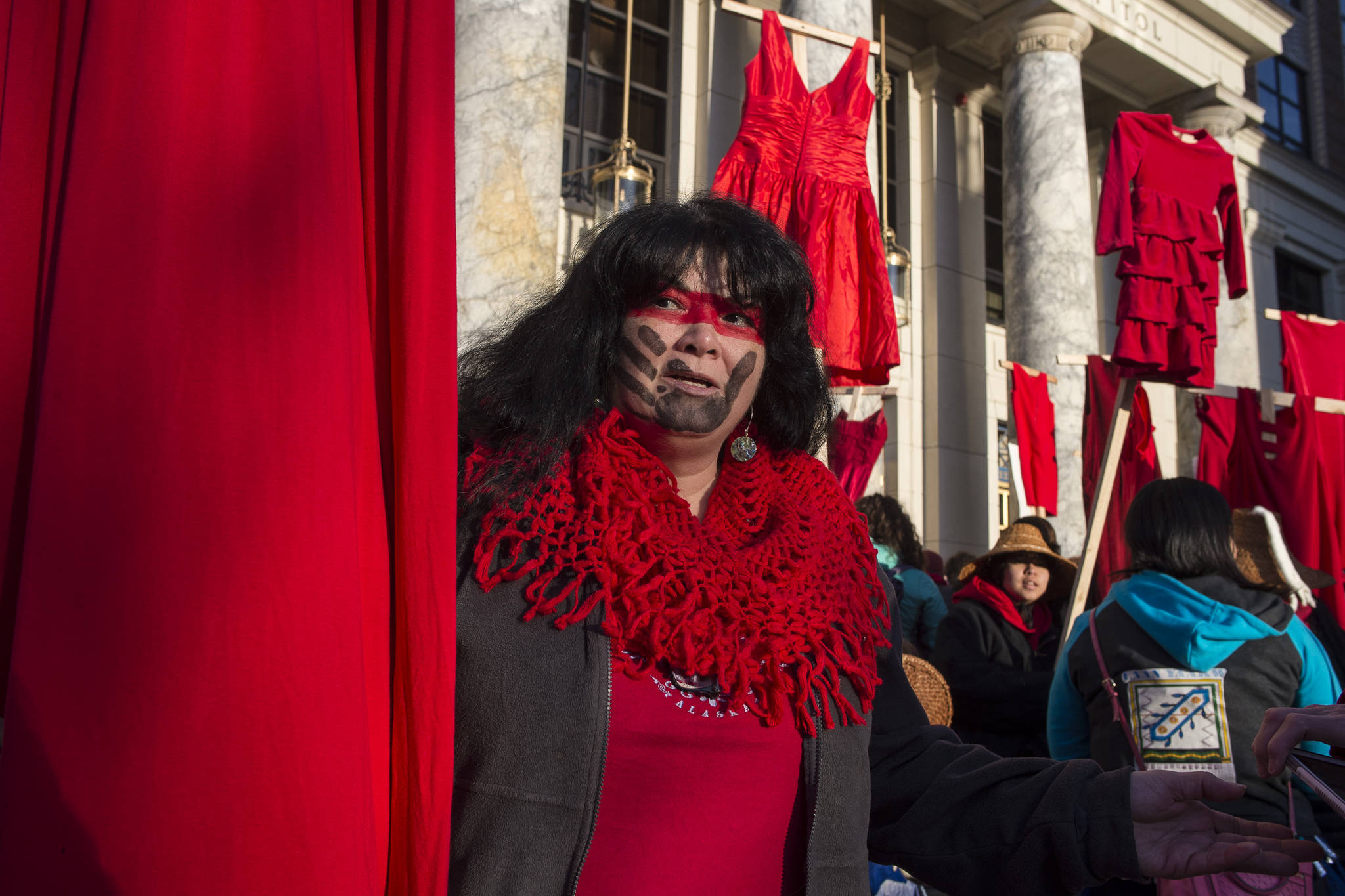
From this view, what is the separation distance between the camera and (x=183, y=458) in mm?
881

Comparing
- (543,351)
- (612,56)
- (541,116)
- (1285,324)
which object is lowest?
(543,351)

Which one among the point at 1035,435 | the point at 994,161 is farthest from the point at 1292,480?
the point at 994,161

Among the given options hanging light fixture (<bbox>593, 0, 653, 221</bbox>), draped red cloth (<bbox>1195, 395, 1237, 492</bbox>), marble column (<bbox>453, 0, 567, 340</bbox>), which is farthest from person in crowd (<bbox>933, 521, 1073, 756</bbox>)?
hanging light fixture (<bbox>593, 0, 653, 221</bbox>)

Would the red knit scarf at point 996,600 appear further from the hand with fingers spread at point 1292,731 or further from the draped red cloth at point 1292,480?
Answer: the hand with fingers spread at point 1292,731

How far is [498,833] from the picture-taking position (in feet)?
4.49

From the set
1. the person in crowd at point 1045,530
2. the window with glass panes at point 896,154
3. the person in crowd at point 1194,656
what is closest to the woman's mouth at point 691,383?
the person in crowd at point 1194,656

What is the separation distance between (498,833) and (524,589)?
1.07 feet

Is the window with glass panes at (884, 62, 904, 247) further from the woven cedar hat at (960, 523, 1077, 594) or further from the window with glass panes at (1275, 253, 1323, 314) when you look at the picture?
the woven cedar hat at (960, 523, 1077, 594)

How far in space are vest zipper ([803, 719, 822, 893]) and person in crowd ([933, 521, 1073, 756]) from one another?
A: 8.47 feet

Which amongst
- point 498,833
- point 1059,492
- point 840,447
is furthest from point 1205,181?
point 498,833

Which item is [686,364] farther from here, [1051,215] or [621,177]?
[1051,215]

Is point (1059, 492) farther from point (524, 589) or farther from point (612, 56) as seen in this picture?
point (524, 589)

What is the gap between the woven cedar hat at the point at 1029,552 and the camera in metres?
4.67

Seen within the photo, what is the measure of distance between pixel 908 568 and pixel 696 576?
3.80 meters
